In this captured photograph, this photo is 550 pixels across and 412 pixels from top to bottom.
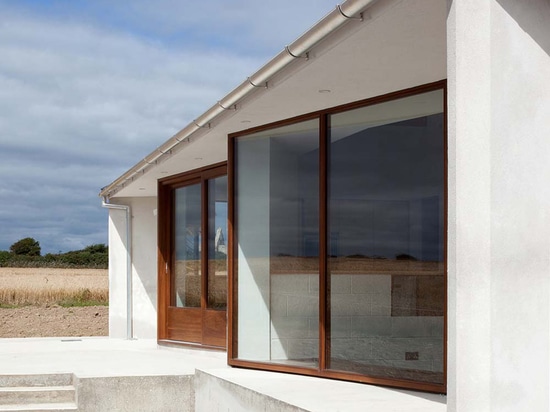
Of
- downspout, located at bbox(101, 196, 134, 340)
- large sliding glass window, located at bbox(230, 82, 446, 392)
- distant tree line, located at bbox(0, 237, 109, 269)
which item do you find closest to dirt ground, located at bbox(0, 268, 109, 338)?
downspout, located at bbox(101, 196, 134, 340)

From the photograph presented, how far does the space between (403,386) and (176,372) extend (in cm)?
303

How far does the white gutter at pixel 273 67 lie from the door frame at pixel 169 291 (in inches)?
34.2

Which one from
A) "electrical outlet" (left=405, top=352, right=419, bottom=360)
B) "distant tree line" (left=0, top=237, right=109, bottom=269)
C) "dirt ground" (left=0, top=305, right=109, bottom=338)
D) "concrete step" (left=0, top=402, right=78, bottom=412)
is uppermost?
"electrical outlet" (left=405, top=352, right=419, bottom=360)

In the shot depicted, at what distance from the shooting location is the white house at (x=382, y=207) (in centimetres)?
454

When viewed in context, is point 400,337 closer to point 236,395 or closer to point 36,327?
point 236,395

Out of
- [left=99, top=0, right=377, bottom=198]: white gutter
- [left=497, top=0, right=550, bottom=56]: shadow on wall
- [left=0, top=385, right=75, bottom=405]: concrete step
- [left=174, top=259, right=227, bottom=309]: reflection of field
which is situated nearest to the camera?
[left=497, top=0, right=550, bottom=56]: shadow on wall

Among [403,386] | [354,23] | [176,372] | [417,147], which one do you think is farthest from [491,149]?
[176,372]

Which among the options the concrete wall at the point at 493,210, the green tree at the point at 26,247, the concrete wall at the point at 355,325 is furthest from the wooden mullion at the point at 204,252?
the green tree at the point at 26,247

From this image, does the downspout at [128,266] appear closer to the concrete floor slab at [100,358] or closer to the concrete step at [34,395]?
the concrete floor slab at [100,358]

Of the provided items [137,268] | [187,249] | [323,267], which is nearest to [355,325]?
[323,267]

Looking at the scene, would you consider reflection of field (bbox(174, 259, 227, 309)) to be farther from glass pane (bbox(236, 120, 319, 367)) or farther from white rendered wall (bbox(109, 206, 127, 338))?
white rendered wall (bbox(109, 206, 127, 338))

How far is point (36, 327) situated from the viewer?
18250 millimetres

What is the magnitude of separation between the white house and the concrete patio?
0.35 metres

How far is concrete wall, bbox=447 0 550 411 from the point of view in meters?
4.50
